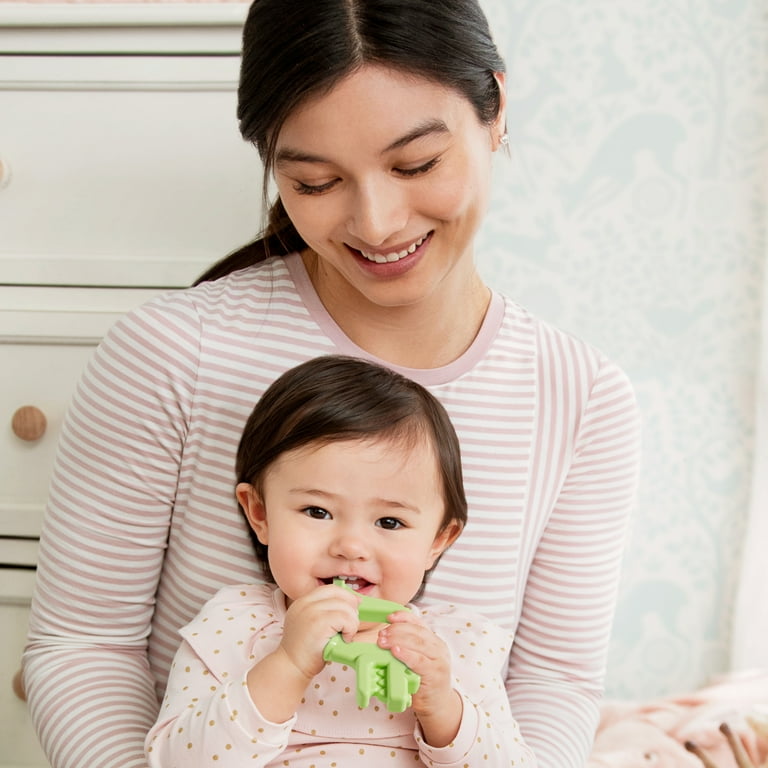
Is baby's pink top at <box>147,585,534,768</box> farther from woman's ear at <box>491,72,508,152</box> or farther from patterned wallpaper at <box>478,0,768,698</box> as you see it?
patterned wallpaper at <box>478,0,768,698</box>

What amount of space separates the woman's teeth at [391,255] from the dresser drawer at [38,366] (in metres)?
0.42

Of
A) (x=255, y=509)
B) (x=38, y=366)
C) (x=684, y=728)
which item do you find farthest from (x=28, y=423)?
(x=684, y=728)

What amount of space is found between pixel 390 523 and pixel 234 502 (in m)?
0.21

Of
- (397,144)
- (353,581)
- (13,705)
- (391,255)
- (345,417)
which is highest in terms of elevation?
(397,144)

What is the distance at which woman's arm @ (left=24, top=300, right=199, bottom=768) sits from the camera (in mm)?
1024

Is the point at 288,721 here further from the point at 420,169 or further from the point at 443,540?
the point at 420,169

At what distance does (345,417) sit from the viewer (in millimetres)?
930

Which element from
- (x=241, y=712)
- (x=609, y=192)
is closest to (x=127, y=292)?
(x=241, y=712)

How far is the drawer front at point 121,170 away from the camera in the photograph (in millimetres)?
1247

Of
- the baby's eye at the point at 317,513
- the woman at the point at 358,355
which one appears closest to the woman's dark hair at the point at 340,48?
the woman at the point at 358,355

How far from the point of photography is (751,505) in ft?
5.40

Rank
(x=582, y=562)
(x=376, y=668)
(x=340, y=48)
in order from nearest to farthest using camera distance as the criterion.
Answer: (x=376, y=668) → (x=340, y=48) → (x=582, y=562)

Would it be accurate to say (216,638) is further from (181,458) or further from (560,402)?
(560,402)

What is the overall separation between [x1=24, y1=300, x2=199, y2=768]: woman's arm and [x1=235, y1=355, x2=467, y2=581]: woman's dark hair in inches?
4.1
